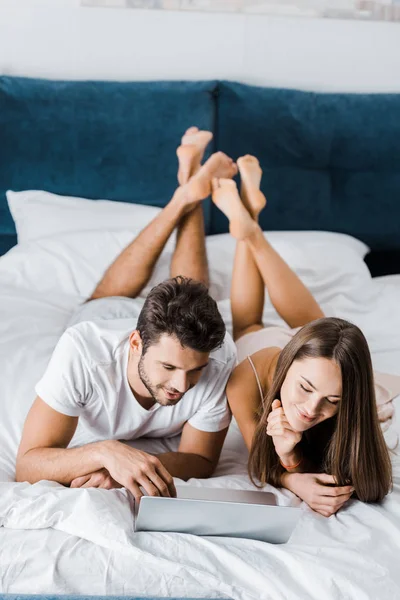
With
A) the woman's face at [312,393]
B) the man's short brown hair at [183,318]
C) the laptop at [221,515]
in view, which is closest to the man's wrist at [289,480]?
the woman's face at [312,393]

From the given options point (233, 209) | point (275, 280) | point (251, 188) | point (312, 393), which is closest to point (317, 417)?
point (312, 393)

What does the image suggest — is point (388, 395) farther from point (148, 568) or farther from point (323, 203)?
point (323, 203)

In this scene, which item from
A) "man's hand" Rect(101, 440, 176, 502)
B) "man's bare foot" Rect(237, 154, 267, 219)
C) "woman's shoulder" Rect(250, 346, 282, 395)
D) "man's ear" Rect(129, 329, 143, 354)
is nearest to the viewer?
"man's hand" Rect(101, 440, 176, 502)

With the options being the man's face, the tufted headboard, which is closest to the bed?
the man's face

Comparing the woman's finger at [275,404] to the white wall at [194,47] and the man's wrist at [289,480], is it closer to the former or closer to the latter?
the man's wrist at [289,480]

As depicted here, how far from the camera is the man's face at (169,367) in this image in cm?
163

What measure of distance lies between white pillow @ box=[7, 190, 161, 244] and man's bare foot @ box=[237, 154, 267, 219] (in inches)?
18.7

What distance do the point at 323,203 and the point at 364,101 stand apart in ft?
1.46

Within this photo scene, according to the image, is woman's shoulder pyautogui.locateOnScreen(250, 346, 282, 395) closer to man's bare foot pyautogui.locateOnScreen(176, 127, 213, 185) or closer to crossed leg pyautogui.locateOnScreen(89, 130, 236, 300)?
crossed leg pyautogui.locateOnScreen(89, 130, 236, 300)

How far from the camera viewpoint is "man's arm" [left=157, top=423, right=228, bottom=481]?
176 cm

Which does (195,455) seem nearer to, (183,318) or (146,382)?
(146,382)

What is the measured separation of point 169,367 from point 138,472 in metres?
0.24

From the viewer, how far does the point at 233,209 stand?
2.41m

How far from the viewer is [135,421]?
1854 millimetres
